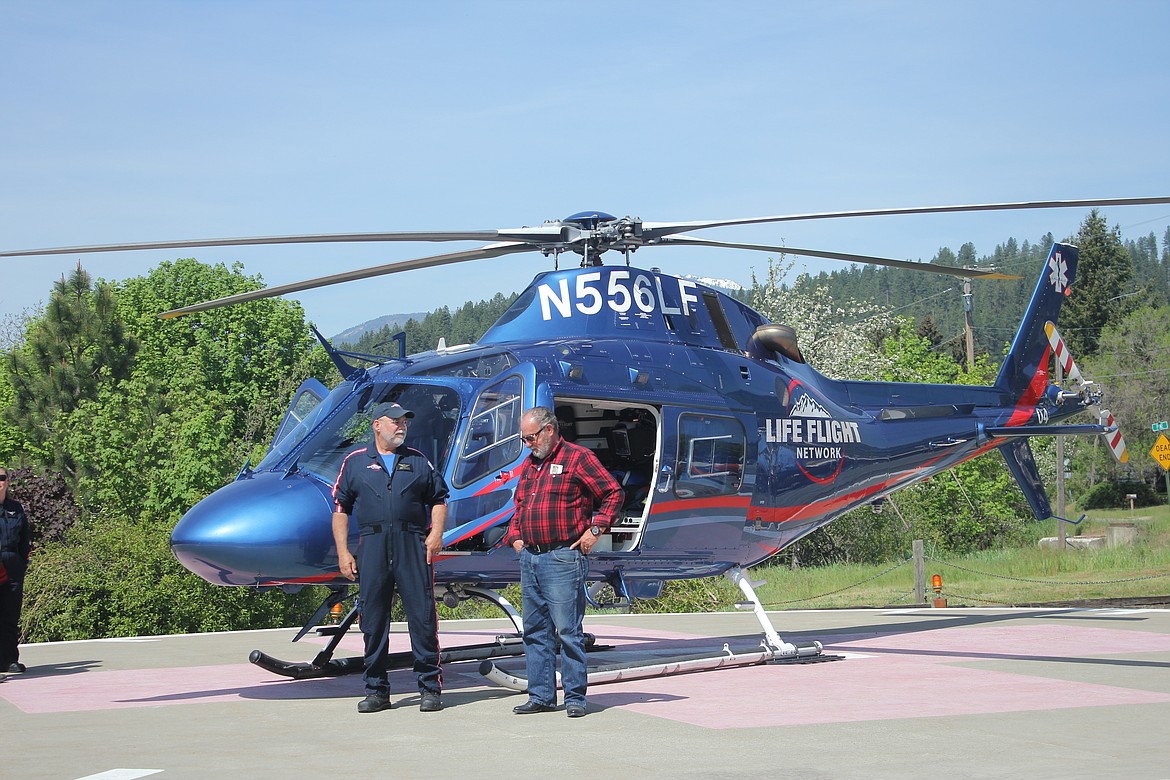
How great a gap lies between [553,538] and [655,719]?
53.6 inches

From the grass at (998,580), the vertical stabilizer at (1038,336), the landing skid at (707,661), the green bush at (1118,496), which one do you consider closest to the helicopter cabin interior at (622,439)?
the landing skid at (707,661)

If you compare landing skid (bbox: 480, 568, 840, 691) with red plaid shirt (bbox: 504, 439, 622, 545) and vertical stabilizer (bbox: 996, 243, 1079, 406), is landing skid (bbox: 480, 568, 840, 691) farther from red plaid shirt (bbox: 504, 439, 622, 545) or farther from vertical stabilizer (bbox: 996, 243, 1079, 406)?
vertical stabilizer (bbox: 996, 243, 1079, 406)

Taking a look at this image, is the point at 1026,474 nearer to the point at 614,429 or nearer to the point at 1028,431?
the point at 1028,431

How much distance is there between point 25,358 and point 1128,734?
38.9 m

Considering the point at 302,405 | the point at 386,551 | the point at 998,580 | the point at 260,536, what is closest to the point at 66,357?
the point at 998,580

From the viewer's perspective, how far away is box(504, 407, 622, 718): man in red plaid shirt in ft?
25.7

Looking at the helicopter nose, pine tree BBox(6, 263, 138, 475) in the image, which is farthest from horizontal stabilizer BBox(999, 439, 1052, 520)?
pine tree BBox(6, 263, 138, 475)

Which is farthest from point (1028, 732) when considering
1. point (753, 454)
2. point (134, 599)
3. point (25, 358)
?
point (25, 358)

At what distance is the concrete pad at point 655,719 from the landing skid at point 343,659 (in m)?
0.15

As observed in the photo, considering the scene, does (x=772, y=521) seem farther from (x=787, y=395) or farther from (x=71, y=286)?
(x=71, y=286)

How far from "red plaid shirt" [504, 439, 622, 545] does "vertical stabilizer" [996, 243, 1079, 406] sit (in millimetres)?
8947

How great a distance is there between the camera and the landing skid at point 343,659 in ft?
31.3

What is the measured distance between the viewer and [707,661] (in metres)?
10.3

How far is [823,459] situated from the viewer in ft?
41.2
